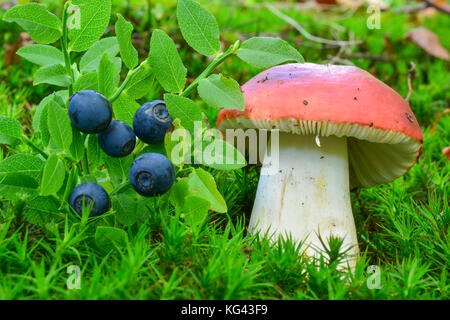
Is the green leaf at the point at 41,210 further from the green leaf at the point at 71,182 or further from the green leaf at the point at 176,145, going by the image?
the green leaf at the point at 176,145

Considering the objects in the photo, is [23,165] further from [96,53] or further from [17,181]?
[96,53]

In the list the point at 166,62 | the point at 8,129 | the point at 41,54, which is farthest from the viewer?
the point at 41,54

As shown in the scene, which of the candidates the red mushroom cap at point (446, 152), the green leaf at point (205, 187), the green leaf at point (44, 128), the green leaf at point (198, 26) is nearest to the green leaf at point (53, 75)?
the green leaf at point (44, 128)

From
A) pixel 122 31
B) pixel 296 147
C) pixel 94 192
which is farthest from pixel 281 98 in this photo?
pixel 94 192

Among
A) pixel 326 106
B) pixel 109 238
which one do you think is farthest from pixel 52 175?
pixel 326 106

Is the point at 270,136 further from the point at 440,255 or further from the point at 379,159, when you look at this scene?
the point at 440,255

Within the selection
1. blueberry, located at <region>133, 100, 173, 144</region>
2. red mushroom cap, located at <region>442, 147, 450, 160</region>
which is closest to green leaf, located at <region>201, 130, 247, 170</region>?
blueberry, located at <region>133, 100, 173, 144</region>
